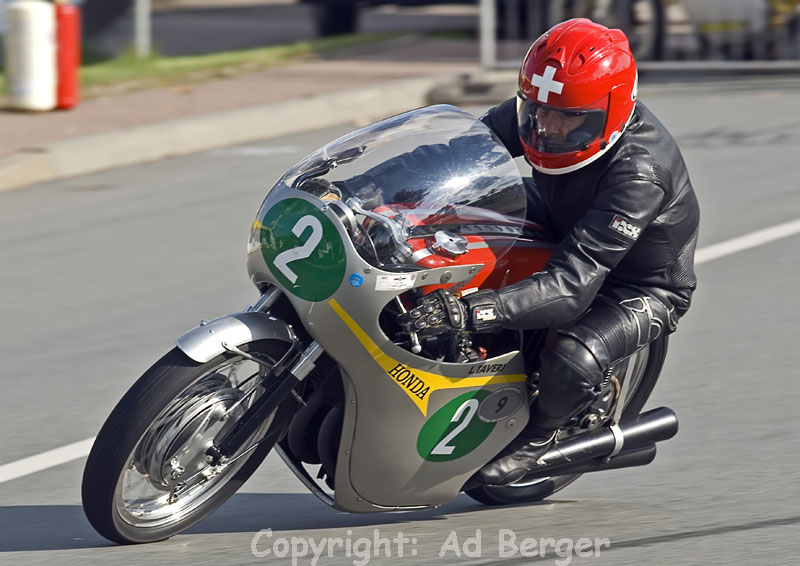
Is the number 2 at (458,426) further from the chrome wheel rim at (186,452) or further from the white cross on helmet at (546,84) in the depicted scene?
the white cross on helmet at (546,84)

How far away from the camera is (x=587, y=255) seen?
4418mm

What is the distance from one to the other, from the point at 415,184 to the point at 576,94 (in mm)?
548

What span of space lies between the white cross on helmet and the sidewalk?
662cm

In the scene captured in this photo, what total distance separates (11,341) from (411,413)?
3187 mm

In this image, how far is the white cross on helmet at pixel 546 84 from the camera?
14.5 ft

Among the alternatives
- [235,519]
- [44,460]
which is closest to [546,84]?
[235,519]

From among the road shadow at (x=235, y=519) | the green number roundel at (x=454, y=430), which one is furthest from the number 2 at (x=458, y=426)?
the road shadow at (x=235, y=519)

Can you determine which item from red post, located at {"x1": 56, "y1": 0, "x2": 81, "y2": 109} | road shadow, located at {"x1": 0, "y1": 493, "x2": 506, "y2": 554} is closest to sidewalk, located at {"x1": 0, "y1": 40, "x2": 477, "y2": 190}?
red post, located at {"x1": 56, "y1": 0, "x2": 81, "y2": 109}

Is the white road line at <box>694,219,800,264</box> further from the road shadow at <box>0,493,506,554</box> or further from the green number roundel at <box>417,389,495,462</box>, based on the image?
the green number roundel at <box>417,389,495,462</box>

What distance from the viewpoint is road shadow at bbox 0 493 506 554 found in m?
4.59

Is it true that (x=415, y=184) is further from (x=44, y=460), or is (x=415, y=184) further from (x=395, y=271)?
(x=44, y=460)

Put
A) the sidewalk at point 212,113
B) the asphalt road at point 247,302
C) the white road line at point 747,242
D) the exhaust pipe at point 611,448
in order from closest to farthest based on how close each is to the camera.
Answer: the asphalt road at point 247,302 < the exhaust pipe at point 611,448 < the white road line at point 747,242 < the sidewalk at point 212,113

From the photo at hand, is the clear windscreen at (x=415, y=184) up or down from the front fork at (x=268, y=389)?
up

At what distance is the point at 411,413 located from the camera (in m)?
4.44
